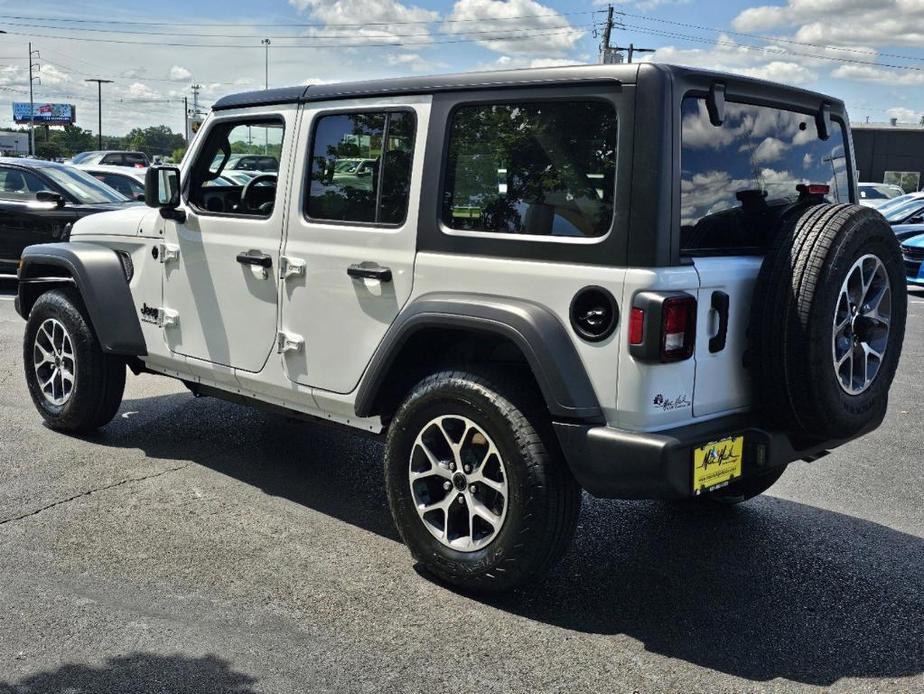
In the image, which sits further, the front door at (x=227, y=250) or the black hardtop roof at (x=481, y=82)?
the front door at (x=227, y=250)

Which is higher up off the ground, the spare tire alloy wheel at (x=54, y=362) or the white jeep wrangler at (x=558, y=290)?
the white jeep wrangler at (x=558, y=290)

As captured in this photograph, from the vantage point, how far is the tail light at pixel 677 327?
Result: 3203 mm

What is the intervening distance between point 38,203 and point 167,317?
7.21 meters

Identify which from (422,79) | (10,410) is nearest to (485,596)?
(422,79)

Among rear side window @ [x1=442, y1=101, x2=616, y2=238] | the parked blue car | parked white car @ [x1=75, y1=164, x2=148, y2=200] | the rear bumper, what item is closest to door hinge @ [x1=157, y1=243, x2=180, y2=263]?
rear side window @ [x1=442, y1=101, x2=616, y2=238]

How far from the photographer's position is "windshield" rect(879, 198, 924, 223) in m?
16.4

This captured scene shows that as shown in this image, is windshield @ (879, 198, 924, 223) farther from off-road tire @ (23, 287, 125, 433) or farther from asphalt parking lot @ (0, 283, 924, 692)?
off-road tire @ (23, 287, 125, 433)

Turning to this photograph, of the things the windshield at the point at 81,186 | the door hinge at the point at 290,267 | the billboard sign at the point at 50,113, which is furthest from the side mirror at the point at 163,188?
the billboard sign at the point at 50,113

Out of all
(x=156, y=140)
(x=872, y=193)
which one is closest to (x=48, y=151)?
(x=156, y=140)

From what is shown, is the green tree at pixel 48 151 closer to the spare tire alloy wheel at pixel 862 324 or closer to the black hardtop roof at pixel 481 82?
the black hardtop roof at pixel 481 82

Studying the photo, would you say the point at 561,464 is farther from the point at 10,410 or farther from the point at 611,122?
the point at 10,410

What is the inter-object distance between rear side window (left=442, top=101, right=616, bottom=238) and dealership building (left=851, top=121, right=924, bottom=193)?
53.6 m

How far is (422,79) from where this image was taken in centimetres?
397

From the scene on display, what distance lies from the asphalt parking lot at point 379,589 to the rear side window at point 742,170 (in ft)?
4.64
